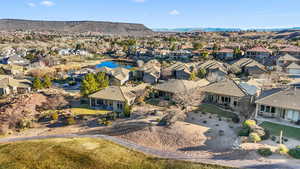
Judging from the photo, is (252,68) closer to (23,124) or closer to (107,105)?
(107,105)

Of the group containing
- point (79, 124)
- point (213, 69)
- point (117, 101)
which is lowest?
point (79, 124)

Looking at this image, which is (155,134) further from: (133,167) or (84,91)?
(84,91)

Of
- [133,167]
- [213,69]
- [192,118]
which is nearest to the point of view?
[133,167]

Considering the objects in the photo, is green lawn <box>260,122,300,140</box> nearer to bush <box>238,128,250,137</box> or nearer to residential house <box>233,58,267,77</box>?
bush <box>238,128,250,137</box>

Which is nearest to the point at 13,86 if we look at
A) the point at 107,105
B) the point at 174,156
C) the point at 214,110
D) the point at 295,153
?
the point at 107,105

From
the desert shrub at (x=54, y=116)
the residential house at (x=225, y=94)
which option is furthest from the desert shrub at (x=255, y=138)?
the desert shrub at (x=54, y=116)

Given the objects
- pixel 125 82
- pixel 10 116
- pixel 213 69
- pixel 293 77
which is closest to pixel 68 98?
pixel 10 116

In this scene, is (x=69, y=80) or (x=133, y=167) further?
(x=69, y=80)

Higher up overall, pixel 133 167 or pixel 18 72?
pixel 18 72

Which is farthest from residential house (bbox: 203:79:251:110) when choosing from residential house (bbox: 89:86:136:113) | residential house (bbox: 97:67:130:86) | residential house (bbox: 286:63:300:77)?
residential house (bbox: 286:63:300:77)
